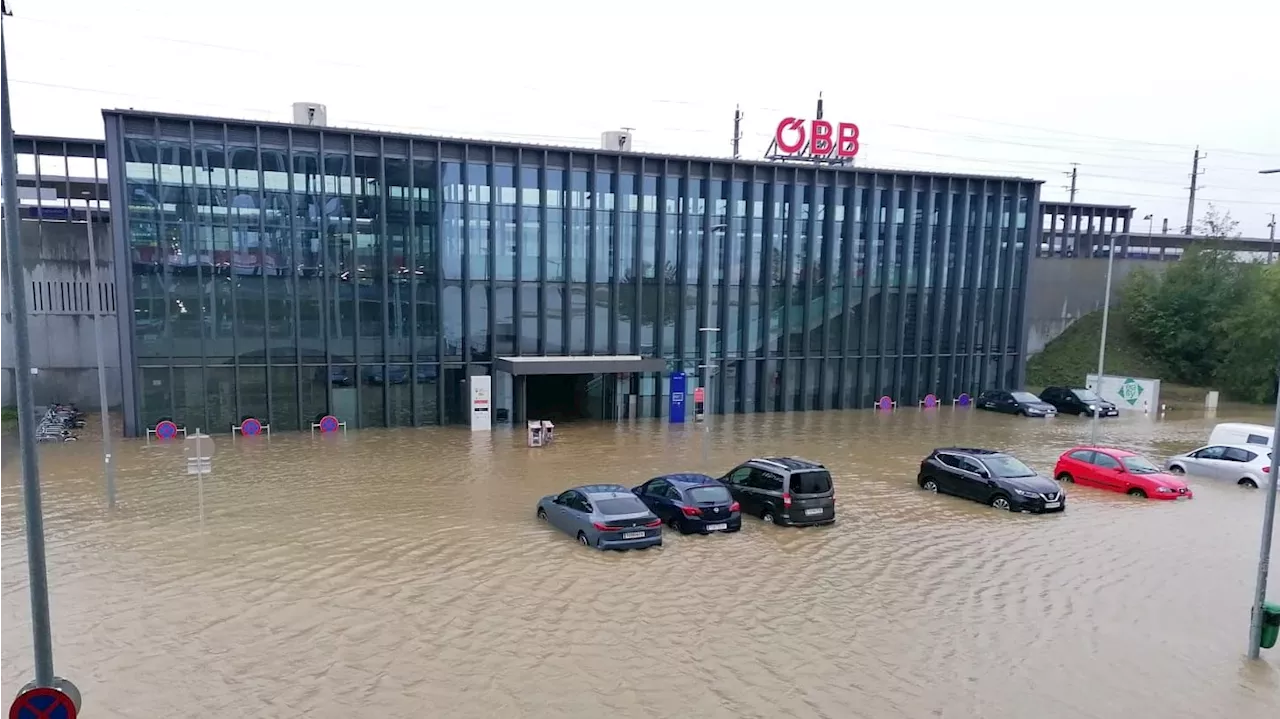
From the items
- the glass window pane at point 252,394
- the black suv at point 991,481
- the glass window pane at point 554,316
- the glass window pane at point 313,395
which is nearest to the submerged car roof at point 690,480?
the black suv at point 991,481

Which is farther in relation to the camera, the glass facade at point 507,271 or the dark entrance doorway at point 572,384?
the dark entrance doorway at point 572,384

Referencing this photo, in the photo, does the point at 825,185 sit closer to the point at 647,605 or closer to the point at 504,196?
the point at 504,196

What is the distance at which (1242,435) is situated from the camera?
23297 mm

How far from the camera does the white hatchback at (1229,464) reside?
20.8 m

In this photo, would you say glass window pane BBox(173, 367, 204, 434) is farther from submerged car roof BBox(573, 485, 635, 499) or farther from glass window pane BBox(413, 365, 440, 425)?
submerged car roof BBox(573, 485, 635, 499)

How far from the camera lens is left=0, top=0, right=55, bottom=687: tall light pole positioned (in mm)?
5992

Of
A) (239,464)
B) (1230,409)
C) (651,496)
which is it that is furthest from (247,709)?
(1230,409)

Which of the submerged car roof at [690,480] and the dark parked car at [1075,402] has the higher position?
the submerged car roof at [690,480]

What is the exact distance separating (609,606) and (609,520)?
276 cm

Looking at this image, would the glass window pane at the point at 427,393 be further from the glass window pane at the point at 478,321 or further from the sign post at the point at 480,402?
the sign post at the point at 480,402

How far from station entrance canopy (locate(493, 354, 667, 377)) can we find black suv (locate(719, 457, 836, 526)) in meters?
13.7

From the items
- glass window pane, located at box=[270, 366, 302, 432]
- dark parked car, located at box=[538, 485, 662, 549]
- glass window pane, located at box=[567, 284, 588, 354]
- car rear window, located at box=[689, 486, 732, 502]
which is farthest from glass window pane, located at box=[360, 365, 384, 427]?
car rear window, located at box=[689, 486, 732, 502]

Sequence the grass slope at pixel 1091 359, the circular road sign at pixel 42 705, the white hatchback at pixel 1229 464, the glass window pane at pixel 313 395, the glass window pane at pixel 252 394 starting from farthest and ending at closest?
the grass slope at pixel 1091 359 < the glass window pane at pixel 313 395 < the glass window pane at pixel 252 394 < the white hatchback at pixel 1229 464 < the circular road sign at pixel 42 705

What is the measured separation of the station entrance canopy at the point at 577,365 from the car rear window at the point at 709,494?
14193 mm
